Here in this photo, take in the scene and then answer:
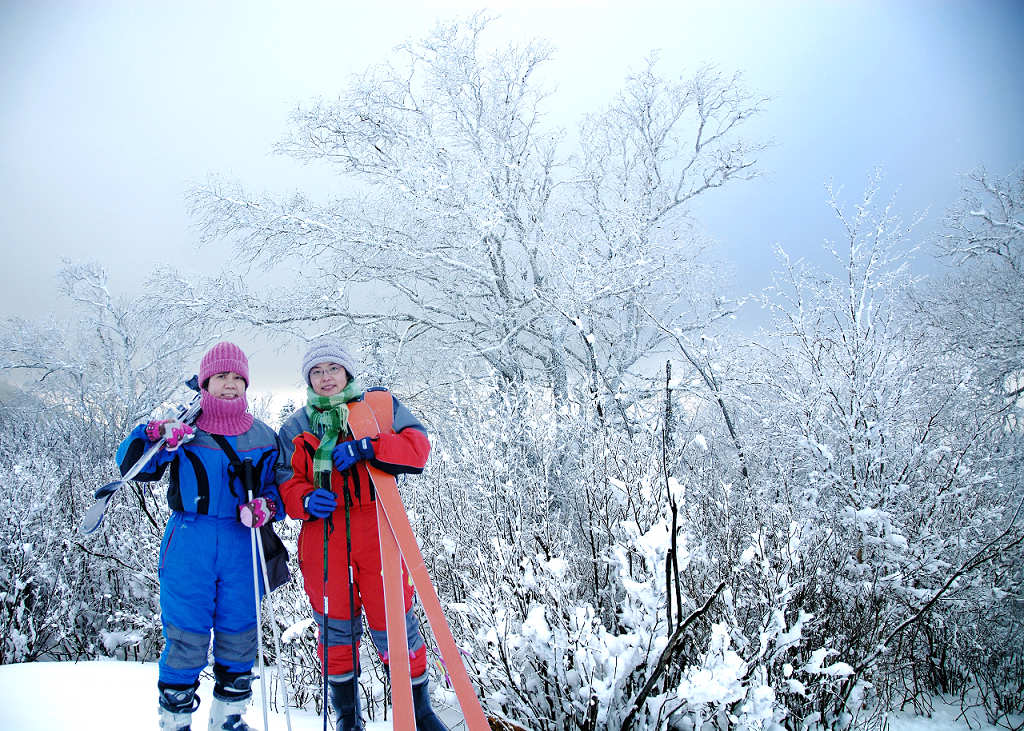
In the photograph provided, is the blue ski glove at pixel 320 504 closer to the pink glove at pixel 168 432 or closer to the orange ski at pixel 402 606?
the orange ski at pixel 402 606

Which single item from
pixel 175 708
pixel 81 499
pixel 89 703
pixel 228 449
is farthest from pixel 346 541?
pixel 81 499

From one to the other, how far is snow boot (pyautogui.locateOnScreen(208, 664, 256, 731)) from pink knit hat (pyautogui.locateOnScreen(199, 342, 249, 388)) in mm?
1115

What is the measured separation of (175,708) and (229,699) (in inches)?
7.0

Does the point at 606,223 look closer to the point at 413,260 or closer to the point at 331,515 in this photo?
the point at 413,260

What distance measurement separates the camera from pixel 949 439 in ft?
17.8

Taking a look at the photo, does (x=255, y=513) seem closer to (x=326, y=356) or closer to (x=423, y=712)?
(x=326, y=356)

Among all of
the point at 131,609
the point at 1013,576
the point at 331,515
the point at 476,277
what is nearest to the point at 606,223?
the point at 476,277

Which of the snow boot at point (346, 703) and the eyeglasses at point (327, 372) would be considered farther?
the eyeglasses at point (327, 372)

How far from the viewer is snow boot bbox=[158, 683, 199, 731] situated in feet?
6.48

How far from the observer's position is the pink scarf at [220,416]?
2.15m

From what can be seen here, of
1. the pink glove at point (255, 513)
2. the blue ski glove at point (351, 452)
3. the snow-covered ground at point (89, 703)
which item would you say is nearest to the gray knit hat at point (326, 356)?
the blue ski glove at point (351, 452)

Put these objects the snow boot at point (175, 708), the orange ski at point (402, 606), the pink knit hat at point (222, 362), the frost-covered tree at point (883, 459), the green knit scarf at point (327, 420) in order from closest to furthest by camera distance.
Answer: the orange ski at point (402, 606)
the snow boot at point (175, 708)
the green knit scarf at point (327, 420)
the pink knit hat at point (222, 362)
the frost-covered tree at point (883, 459)

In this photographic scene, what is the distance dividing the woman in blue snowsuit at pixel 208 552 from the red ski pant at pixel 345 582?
24 cm

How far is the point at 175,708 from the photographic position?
6.48 ft
